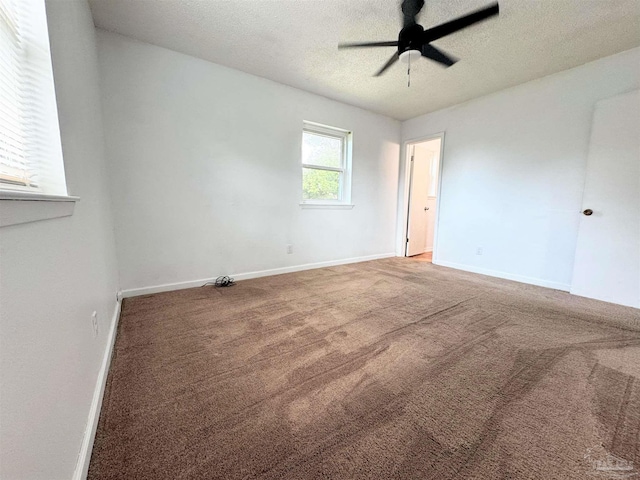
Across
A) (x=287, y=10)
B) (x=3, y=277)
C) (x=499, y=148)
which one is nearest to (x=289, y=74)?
(x=287, y=10)

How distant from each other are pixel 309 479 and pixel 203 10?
3.16 metres

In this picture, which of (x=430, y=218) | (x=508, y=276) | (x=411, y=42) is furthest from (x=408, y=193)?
(x=411, y=42)

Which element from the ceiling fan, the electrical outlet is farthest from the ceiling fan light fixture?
the electrical outlet

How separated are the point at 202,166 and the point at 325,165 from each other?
1.86 metres

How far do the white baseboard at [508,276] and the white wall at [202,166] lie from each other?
2105 millimetres

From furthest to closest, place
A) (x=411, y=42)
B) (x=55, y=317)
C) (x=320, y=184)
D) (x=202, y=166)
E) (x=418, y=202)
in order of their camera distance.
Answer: (x=418, y=202) < (x=320, y=184) < (x=202, y=166) < (x=411, y=42) < (x=55, y=317)

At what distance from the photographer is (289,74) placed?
3.09 m

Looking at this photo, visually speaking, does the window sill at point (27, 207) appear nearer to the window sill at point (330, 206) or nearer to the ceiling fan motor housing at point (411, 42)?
the ceiling fan motor housing at point (411, 42)

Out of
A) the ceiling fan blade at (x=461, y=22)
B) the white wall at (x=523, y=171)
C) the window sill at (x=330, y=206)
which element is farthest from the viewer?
the window sill at (x=330, y=206)

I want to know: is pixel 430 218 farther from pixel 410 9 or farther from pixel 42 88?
pixel 42 88

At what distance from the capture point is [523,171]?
333 centimetres

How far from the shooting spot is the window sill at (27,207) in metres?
0.55

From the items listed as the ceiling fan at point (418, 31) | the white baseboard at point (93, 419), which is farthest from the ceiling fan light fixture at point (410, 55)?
the white baseboard at point (93, 419)

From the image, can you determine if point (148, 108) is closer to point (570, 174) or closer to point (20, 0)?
point (20, 0)
